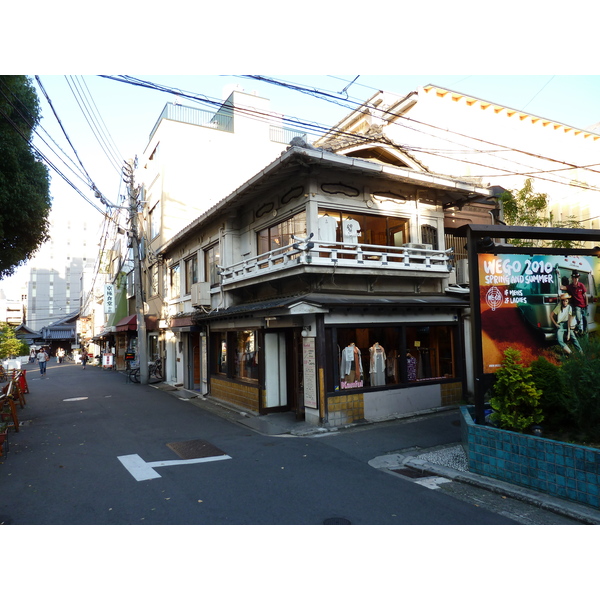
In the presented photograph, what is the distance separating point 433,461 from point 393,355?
4.82 m

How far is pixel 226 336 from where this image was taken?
15641 millimetres

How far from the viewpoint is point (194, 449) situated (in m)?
9.34

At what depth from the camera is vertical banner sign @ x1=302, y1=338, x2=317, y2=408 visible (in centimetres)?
1095

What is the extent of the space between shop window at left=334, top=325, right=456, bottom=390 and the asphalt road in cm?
141

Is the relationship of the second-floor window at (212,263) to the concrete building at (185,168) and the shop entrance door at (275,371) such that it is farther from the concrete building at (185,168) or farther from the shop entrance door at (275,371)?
the shop entrance door at (275,371)

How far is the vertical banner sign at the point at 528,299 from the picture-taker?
728 centimetres

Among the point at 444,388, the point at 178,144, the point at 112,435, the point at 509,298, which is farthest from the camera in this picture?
the point at 178,144

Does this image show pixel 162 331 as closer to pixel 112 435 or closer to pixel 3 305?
pixel 3 305

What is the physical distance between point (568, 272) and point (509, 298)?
1.36 metres

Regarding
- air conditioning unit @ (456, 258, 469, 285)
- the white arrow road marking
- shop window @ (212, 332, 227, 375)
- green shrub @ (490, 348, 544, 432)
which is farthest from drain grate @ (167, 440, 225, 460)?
air conditioning unit @ (456, 258, 469, 285)

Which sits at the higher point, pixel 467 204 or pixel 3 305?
pixel 467 204

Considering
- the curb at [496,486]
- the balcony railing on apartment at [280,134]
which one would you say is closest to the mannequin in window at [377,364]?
the curb at [496,486]

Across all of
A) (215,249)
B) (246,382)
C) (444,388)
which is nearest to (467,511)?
(444,388)

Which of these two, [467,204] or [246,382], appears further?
[467,204]
